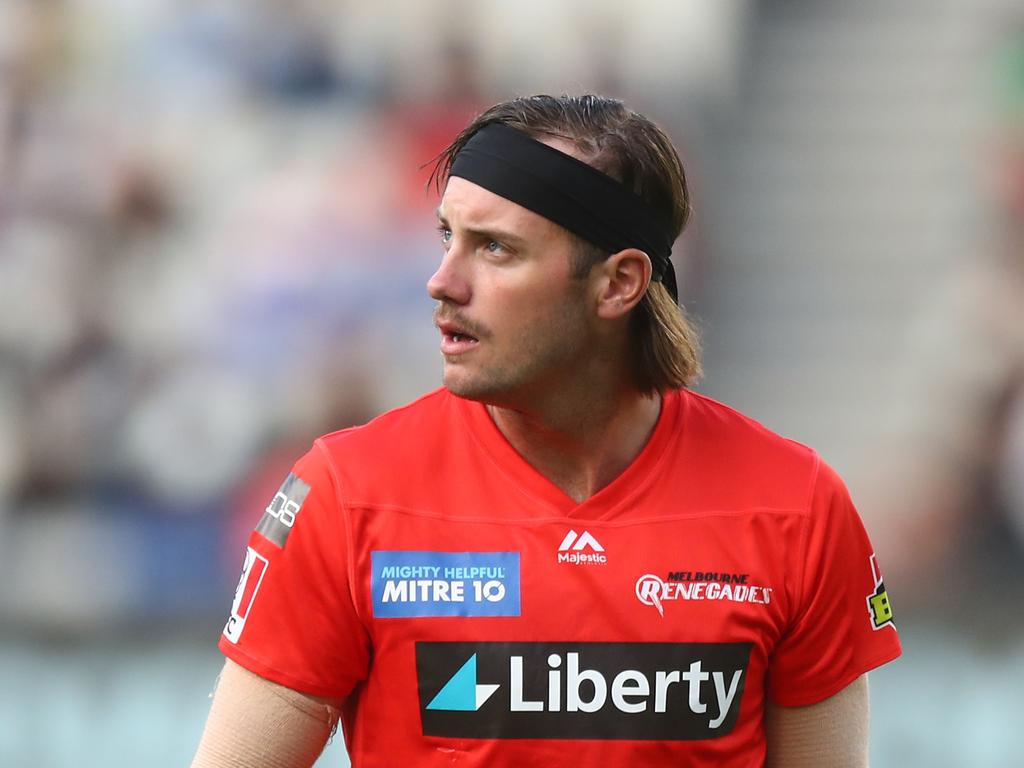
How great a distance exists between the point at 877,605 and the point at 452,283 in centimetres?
89

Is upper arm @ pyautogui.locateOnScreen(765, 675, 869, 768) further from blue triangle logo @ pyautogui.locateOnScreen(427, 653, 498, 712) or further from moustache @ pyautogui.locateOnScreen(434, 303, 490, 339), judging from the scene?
moustache @ pyautogui.locateOnScreen(434, 303, 490, 339)

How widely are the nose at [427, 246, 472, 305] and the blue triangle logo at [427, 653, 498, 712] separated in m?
0.55

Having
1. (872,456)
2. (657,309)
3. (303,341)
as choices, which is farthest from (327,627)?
(872,456)

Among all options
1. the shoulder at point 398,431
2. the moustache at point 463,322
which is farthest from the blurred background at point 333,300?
the moustache at point 463,322

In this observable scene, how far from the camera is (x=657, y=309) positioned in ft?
8.63

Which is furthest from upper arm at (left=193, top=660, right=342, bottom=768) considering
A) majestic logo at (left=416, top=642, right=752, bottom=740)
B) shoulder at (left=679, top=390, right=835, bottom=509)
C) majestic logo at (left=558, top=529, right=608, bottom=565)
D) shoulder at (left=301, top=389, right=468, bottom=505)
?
shoulder at (left=679, top=390, right=835, bottom=509)

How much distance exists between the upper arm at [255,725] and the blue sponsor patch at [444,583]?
19 centimetres

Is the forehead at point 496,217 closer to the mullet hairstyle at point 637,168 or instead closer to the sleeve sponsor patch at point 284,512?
the mullet hairstyle at point 637,168

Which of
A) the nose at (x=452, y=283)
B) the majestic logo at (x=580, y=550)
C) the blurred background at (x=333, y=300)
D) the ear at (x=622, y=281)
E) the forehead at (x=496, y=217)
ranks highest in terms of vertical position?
the blurred background at (x=333, y=300)

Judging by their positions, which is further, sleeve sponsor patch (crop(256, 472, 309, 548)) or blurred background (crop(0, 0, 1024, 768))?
blurred background (crop(0, 0, 1024, 768))

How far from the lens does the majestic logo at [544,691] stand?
7.81ft

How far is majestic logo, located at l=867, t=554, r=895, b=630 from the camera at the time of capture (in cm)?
256

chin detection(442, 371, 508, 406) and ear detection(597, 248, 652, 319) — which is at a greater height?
ear detection(597, 248, 652, 319)

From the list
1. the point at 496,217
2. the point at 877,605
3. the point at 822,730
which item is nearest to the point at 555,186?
the point at 496,217
